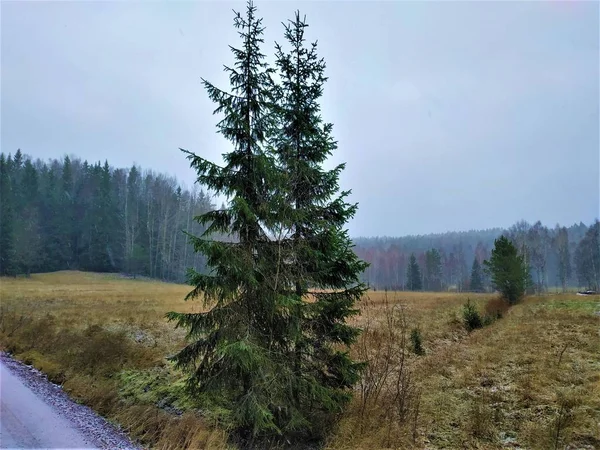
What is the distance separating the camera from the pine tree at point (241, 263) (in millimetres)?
5215

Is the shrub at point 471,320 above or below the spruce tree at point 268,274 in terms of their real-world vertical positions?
below

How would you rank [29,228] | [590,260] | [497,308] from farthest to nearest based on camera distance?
[590,260]
[29,228]
[497,308]

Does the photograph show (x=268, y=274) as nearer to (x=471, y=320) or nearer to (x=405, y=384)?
(x=405, y=384)

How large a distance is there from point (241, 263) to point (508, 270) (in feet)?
83.0

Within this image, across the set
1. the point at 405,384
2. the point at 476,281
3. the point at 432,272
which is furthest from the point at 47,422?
the point at 432,272

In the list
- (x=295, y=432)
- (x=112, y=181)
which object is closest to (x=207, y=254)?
(x=295, y=432)

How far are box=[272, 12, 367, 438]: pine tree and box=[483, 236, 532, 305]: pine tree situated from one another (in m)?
22.6

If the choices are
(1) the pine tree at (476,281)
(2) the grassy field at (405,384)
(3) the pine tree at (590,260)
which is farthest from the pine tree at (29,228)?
(3) the pine tree at (590,260)

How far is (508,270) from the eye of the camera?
24453 millimetres

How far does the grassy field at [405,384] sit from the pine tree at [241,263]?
2.90 ft

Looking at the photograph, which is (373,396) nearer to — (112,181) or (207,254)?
(207,254)

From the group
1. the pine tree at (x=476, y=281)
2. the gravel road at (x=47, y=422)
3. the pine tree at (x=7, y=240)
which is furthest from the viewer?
the pine tree at (x=476, y=281)

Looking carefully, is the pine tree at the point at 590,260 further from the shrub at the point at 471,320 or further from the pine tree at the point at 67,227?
the pine tree at the point at 67,227

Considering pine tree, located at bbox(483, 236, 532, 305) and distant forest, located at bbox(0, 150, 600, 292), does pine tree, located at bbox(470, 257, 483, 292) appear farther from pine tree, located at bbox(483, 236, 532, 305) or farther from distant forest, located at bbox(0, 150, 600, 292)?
pine tree, located at bbox(483, 236, 532, 305)
